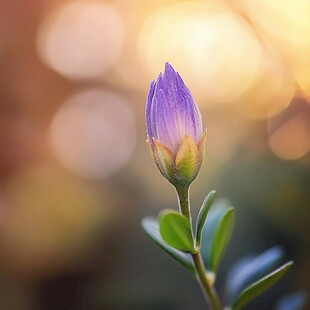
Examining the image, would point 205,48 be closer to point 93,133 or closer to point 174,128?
point 93,133

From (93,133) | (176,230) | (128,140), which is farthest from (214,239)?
(93,133)

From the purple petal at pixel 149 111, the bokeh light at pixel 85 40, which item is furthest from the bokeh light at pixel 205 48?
the purple petal at pixel 149 111

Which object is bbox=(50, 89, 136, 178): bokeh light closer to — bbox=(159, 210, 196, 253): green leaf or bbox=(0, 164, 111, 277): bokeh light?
bbox=(0, 164, 111, 277): bokeh light

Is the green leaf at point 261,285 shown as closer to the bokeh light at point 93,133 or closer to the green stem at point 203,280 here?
the green stem at point 203,280

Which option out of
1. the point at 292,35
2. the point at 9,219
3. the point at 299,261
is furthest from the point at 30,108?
the point at 299,261

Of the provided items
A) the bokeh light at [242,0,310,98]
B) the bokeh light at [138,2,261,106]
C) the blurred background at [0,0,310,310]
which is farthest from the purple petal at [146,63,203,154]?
the bokeh light at [138,2,261,106]
